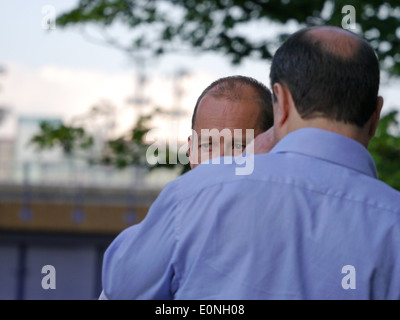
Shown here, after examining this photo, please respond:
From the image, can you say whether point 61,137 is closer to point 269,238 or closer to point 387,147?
point 387,147

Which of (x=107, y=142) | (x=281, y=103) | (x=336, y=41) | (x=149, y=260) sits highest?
(x=336, y=41)

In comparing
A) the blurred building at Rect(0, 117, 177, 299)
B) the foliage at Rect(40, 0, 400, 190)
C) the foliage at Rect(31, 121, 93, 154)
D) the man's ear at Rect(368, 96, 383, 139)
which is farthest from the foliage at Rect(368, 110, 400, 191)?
the blurred building at Rect(0, 117, 177, 299)

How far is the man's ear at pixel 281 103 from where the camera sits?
1.53 metres

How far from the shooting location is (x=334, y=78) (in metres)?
1.49

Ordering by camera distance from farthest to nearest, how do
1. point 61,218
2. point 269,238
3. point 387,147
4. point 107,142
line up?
point 61,218 < point 107,142 < point 387,147 < point 269,238

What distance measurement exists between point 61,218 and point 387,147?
51.5 ft

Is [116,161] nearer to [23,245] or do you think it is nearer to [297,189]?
[297,189]

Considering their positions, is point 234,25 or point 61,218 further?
point 61,218

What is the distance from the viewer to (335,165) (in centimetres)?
147

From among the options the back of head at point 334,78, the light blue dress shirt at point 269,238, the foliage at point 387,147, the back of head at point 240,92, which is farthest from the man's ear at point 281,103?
the foliage at point 387,147

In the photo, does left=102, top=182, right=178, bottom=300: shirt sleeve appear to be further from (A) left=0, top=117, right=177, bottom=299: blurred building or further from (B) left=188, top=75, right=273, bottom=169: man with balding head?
(A) left=0, top=117, right=177, bottom=299: blurred building

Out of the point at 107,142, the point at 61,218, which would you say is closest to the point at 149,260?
the point at 107,142

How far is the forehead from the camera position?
7.54 ft

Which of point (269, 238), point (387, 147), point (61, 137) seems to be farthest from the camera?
point (61, 137)
